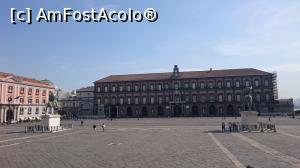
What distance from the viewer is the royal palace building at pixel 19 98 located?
211ft

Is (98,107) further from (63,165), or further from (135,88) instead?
(63,165)

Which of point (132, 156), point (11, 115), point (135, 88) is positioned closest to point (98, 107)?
point (135, 88)

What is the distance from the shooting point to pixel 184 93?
9344cm

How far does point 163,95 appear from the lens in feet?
313

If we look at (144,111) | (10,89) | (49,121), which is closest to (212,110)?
(144,111)

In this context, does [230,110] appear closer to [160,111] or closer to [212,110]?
[212,110]

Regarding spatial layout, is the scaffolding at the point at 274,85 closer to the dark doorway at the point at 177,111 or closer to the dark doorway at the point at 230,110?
the dark doorway at the point at 230,110

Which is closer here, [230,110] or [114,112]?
[230,110]

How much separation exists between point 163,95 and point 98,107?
23.4 m

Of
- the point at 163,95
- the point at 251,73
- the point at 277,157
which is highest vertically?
the point at 251,73

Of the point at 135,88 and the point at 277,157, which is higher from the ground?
the point at 135,88

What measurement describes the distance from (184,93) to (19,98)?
48.5 metres

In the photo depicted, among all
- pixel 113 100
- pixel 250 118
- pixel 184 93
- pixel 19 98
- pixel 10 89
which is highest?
pixel 10 89

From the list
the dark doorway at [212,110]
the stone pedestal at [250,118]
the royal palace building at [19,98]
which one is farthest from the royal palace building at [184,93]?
the stone pedestal at [250,118]
